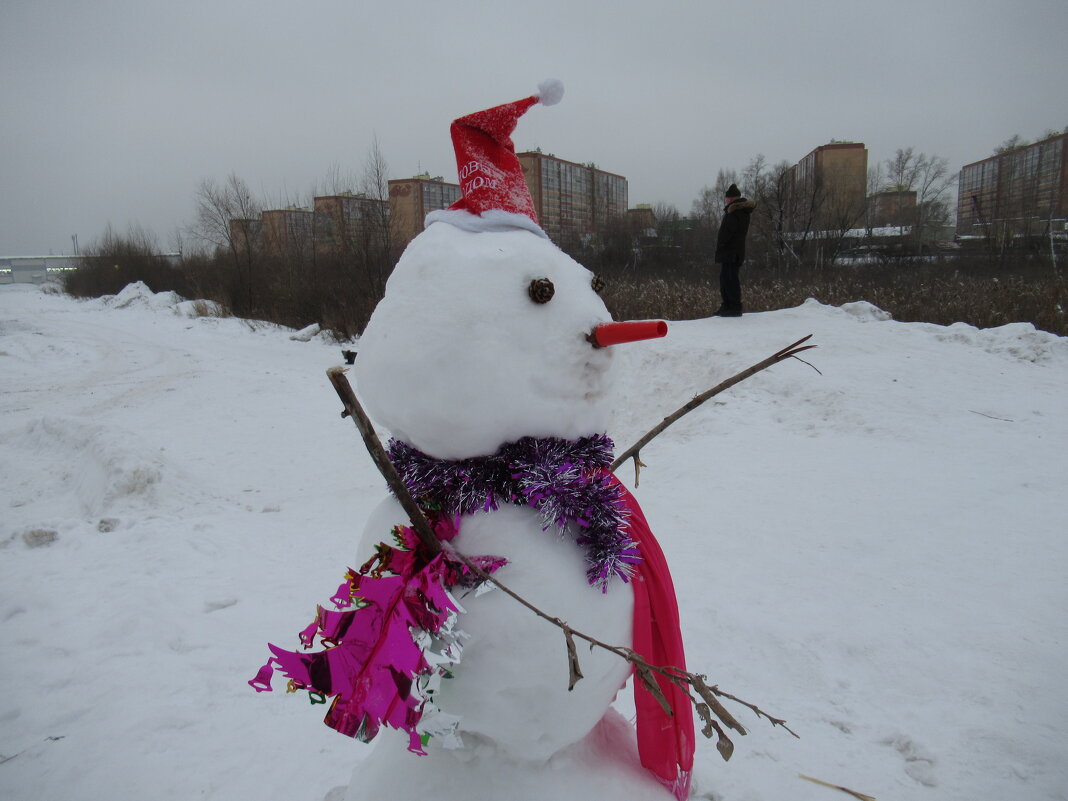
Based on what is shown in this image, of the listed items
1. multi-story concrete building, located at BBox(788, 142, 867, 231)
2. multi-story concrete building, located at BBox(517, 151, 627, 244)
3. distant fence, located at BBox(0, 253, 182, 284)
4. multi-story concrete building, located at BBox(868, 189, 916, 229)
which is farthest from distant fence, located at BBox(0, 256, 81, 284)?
multi-story concrete building, located at BBox(868, 189, 916, 229)

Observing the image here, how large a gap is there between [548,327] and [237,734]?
1883 millimetres

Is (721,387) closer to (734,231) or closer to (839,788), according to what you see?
(839,788)

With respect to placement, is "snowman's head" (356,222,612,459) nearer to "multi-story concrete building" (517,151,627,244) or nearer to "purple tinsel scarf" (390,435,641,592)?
"purple tinsel scarf" (390,435,641,592)

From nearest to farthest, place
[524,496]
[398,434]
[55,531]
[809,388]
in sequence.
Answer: [524,496] → [398,434] → [55,531] → [809,388]

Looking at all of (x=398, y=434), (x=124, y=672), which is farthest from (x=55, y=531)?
(x=398, y=434)

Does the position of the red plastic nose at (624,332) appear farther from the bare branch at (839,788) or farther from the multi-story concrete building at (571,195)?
the multi-story concrete building at (571,195)

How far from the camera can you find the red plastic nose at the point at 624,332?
3.92 feet

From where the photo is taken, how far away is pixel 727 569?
2.96 m

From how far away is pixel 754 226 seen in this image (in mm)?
21781

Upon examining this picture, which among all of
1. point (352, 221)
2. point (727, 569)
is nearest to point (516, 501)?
point (727, 569)

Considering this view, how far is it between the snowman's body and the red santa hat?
6 cm

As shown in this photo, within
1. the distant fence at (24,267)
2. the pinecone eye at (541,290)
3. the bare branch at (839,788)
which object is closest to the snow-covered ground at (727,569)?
the bare branch at (839,788)

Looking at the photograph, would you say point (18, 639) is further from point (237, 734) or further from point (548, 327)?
point (548, 327)

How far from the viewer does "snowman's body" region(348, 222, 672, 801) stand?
115 cm
